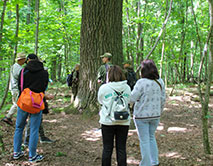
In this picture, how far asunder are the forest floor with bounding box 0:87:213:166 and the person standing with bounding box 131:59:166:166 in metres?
0.57

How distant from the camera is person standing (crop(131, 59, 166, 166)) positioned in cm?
299

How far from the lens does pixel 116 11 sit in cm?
615

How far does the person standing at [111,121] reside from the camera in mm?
2781

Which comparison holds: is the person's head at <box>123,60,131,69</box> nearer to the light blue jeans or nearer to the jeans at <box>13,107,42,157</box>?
the light blue jeans

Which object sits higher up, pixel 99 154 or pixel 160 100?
pixel 160 100

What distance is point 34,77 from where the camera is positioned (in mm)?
3281

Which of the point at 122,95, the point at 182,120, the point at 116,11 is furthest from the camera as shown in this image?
the point at 182,120

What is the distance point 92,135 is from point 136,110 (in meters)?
2.18

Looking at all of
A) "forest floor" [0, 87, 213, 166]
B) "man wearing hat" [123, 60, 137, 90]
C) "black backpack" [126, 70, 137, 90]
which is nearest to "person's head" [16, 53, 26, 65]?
"forest floor" [0, 87, 213, 166]

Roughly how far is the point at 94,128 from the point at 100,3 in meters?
3.88

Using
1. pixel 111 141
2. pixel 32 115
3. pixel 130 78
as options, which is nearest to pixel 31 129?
pixel 32 115

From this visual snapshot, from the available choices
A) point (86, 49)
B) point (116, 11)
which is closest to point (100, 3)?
point (116, 11)

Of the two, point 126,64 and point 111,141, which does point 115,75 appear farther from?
point 126,64

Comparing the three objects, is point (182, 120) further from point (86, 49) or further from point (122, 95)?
point (122, 95)
